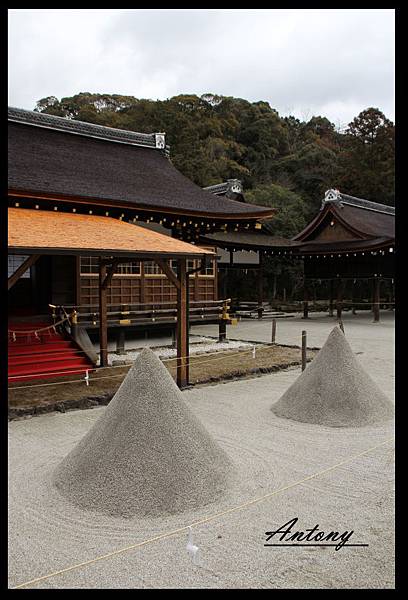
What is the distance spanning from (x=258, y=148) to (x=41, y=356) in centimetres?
3763

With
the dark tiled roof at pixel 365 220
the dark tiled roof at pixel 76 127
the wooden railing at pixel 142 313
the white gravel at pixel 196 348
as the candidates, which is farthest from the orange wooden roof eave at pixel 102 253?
the dark tiled roof at pixel 365 220

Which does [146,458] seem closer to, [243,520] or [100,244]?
[243,520]

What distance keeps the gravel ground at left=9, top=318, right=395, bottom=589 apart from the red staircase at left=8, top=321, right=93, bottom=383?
80.7 inches

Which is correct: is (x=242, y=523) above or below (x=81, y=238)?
below

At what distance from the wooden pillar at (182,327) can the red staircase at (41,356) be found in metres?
1.77

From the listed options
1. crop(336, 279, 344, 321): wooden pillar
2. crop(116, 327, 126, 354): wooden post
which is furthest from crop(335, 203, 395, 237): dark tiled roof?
crop(116, 327, 126, 354): wooden post

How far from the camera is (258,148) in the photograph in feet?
143

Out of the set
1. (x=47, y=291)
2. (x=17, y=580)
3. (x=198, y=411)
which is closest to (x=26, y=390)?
(x=198, y=411)

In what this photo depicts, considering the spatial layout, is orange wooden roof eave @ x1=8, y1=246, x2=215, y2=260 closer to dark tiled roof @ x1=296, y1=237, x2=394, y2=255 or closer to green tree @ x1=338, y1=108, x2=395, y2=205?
dark tiled roof @ x1=296, y1=237, x2=394, y2=255

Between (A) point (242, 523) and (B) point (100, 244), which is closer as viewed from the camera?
(A) point (242, 523)

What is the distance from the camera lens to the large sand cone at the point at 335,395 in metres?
6.91

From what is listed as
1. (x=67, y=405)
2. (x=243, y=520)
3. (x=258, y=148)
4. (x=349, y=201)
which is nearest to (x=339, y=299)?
(x=349, y=201)

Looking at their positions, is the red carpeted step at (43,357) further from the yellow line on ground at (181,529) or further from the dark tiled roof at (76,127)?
the dark tiled roof at (76,127)

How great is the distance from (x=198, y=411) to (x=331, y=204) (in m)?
18.7
